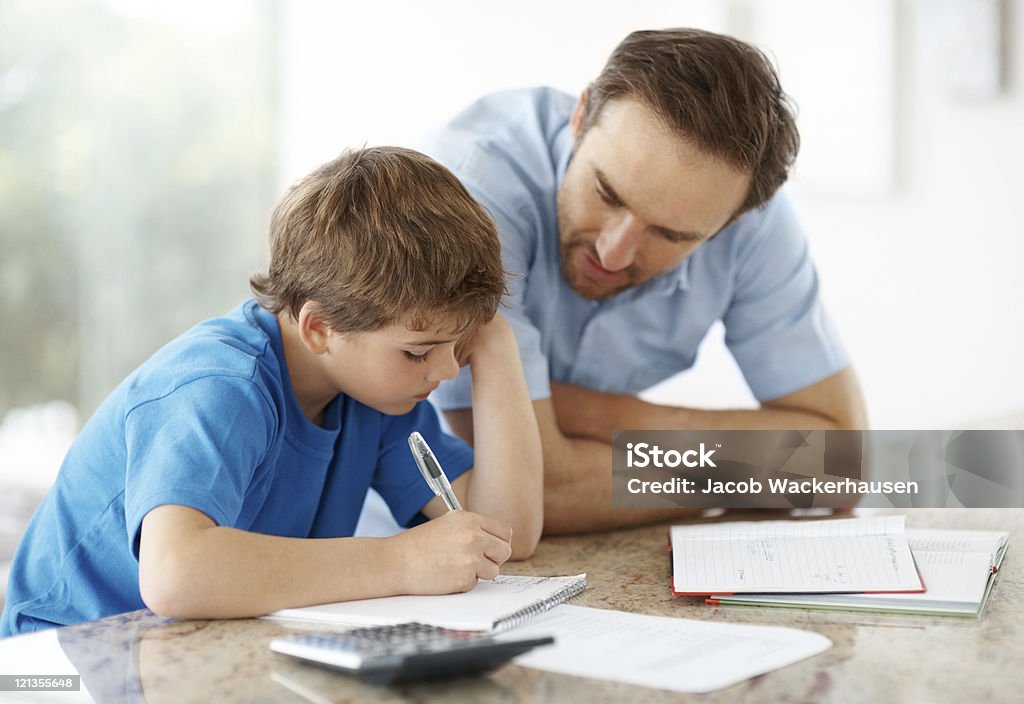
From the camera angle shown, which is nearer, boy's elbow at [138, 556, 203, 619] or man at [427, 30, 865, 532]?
boy's elbow at [138, 556, 203, 619]

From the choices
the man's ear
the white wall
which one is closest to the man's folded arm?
the man's ear

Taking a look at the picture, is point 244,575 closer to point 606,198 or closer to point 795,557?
point 795,557

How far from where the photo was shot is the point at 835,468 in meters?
1.51

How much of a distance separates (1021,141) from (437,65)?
6.91ft

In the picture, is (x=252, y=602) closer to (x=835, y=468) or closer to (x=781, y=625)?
(x=781, y=625)

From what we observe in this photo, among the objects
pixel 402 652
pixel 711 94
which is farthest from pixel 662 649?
pixel 711 94

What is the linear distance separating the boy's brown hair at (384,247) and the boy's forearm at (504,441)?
106mm

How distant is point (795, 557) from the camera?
1024 mm

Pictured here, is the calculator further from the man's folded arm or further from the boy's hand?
the man's folded arm

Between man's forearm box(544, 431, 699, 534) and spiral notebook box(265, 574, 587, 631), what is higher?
spiral notebook box(265, 574, 587, 631)

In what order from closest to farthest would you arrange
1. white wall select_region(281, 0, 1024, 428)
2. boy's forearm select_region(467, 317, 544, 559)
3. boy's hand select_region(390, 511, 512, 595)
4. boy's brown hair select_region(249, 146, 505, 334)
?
boy's hand select_region(390, 511, 512, 595)
boy's brown hair select_region(249, 146, 505, 334)
boy's forearm select_region(467, 317, 544, 559)
white wall select_region(281, 0, 1024, 428)

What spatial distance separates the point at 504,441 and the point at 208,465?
384 millimetres

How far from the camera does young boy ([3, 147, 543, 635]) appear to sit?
869mm

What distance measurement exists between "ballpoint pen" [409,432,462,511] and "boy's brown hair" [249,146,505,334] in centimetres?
12
